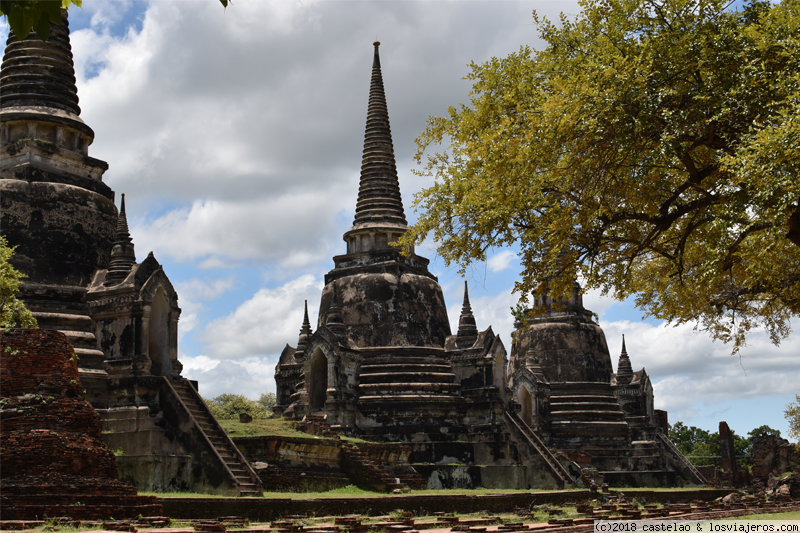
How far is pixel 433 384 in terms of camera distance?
3009 cm

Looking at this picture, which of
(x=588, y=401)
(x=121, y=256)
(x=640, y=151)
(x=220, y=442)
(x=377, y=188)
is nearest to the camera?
(x=640, y=151)

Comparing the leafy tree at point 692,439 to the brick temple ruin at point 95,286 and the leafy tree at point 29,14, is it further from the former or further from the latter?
the leafy tree at point 29,14

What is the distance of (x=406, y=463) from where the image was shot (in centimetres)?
2689

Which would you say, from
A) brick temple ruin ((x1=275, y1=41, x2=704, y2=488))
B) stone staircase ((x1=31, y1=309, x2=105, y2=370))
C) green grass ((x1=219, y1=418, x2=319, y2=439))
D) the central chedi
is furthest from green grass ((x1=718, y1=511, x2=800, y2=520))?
stone staircase ((x1=31, y1=309, x2=105, y2=370))

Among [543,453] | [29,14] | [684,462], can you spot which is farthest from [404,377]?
[29,14]

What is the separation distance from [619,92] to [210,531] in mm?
8764

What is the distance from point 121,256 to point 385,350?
11329 mm

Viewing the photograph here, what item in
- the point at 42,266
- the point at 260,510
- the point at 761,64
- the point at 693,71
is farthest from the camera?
the point at 42,266

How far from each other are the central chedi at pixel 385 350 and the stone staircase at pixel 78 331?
8.95m

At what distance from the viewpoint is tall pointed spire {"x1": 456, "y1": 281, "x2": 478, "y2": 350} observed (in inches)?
1242

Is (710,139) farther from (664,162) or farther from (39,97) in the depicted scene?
(39,97)

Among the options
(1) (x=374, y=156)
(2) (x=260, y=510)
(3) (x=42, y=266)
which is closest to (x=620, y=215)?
(2) (x=260, y=510)

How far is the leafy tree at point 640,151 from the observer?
1142 centimetres

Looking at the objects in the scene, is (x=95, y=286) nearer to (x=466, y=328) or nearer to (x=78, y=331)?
(x=78, y=331)
